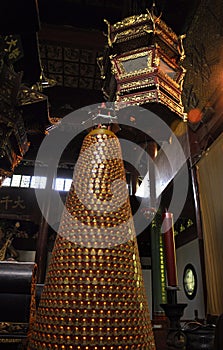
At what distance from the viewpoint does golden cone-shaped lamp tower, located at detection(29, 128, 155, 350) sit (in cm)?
44

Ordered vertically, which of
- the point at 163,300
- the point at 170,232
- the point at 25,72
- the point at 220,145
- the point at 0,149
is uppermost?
the point at 220,145

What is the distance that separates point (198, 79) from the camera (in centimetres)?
361

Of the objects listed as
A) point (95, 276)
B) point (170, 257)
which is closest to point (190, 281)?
point (170, 257)

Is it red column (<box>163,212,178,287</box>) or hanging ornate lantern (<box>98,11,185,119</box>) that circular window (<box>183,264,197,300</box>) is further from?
red column (<box>163,212,178,287</box>)

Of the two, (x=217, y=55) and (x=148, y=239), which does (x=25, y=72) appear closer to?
(x=217, y=55)

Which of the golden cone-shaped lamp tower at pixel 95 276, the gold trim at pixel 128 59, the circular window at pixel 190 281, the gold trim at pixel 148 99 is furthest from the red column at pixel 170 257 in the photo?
the circular window at pixel 190 281

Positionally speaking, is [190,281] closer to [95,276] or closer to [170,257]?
[170,257]

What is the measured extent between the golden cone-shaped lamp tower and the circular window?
22.0 ft

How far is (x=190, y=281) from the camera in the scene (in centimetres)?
682

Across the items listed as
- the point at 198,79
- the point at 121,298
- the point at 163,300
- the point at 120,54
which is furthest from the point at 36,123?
the point at 163,300

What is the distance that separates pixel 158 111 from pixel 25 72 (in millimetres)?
1271

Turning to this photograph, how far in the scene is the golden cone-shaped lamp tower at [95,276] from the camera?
1.43 ft

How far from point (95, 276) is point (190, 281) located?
23.6 ft

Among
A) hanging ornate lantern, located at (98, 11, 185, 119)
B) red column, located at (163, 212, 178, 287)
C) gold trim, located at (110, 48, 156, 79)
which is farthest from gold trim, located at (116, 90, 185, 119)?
red column, located at (163, 212, 178, 287)
